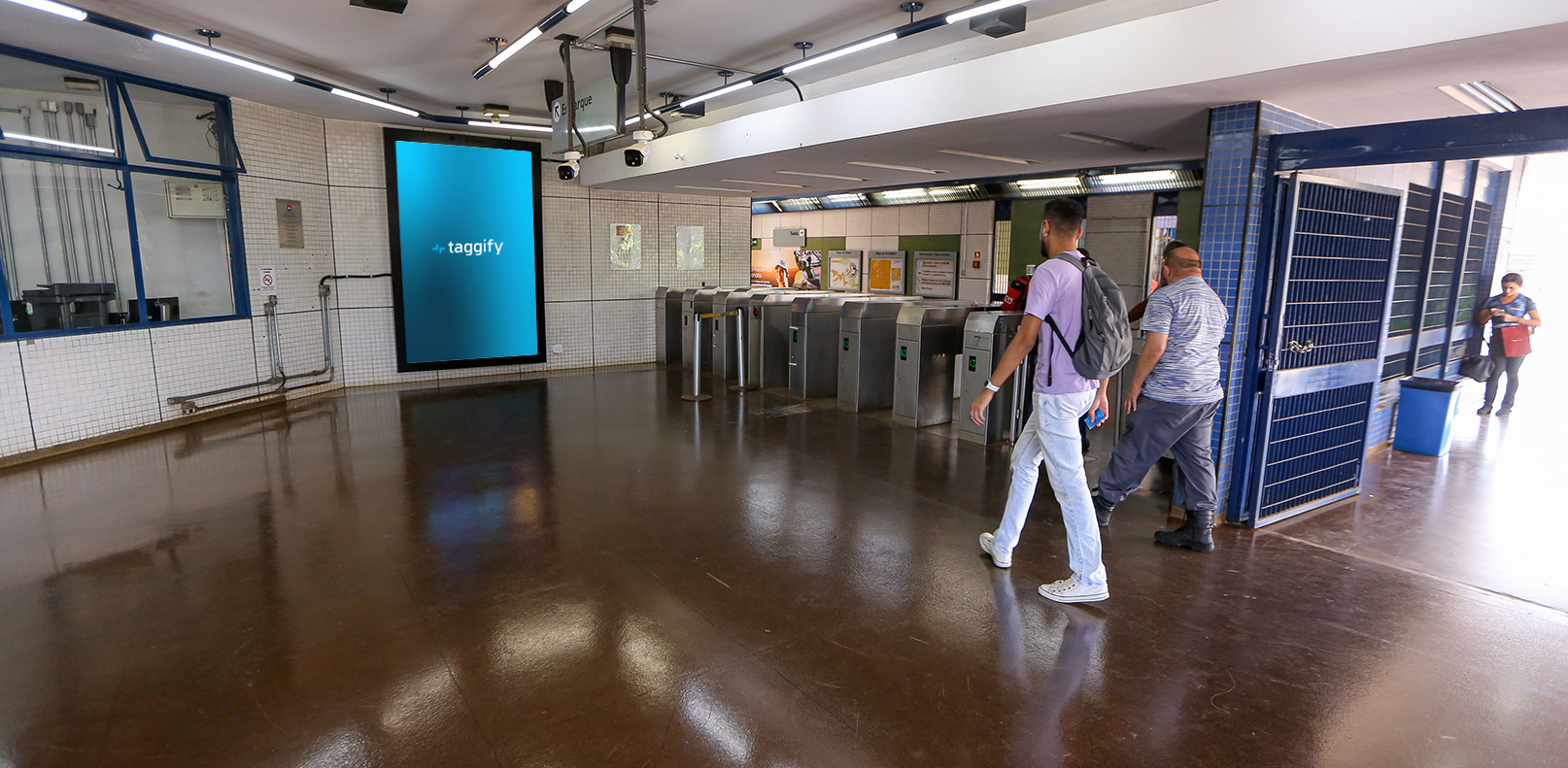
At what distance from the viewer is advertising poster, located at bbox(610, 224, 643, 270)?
33.5 ft

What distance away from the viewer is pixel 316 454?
5.82 metres

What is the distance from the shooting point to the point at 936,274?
11.1m

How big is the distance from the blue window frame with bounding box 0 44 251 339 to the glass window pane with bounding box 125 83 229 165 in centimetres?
1

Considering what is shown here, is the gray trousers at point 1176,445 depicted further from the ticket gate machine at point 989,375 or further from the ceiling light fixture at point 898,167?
the ceiling light fixture at point 898,167

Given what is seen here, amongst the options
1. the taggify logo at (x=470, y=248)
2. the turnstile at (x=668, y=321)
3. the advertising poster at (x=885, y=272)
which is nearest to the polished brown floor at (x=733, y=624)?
the taggify logo at (x=470, y=248)

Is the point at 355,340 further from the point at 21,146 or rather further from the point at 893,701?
the point at 893,701

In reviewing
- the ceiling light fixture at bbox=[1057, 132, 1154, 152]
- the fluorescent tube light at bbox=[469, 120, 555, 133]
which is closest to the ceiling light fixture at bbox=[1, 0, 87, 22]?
the fluorescent tube light at bbox=[469, 120, 555, 133]

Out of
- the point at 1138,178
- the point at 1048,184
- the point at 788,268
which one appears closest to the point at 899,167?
the point at 1048,184

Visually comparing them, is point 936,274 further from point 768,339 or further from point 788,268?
point 788,268

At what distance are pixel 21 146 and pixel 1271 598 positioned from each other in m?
8.46

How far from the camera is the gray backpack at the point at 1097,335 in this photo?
3.17 metres

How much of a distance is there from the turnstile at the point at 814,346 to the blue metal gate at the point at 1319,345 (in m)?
4.37

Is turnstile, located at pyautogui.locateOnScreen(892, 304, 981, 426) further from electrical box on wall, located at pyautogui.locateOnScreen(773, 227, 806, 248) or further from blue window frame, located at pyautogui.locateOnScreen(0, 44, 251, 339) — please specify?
electrical box on wall, located at pyautogui.locateOnScreen(773, 227, 806, 248)

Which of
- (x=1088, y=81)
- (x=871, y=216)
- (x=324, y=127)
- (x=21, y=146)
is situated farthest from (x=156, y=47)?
(x=871, y=216)
